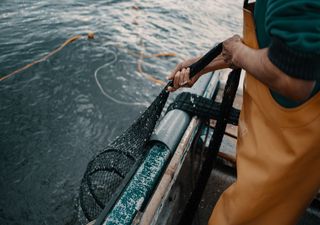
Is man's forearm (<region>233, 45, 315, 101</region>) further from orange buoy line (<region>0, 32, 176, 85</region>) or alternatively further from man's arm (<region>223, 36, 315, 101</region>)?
orange buoy line (<region>0, 32, 176, 85</region>)

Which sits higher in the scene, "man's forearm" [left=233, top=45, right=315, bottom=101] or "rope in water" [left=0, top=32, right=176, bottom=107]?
"man's forearm" [left=233, top=45, right=315, bottom=101]

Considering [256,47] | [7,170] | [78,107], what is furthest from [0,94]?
[256,47]

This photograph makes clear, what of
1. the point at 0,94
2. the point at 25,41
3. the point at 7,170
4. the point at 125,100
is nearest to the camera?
the point at 7,170

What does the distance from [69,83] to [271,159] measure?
5466mm

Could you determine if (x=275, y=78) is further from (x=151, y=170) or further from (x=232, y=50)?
(x=151, y=170)

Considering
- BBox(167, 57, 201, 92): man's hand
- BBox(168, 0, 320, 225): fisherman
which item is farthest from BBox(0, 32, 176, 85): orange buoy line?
BBox(168, 0, 320, 225): fisherman

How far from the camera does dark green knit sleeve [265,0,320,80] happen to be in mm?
993

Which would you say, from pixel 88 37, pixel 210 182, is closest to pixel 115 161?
pixel 210 182

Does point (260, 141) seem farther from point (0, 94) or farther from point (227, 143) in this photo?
point (0, 94)

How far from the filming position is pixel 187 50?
827 cm

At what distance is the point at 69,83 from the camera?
20.2 ft

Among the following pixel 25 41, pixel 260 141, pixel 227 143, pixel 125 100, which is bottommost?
pixel 125 100

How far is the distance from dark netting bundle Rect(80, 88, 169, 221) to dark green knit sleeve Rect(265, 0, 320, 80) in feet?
3.72

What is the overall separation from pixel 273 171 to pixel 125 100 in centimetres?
484
